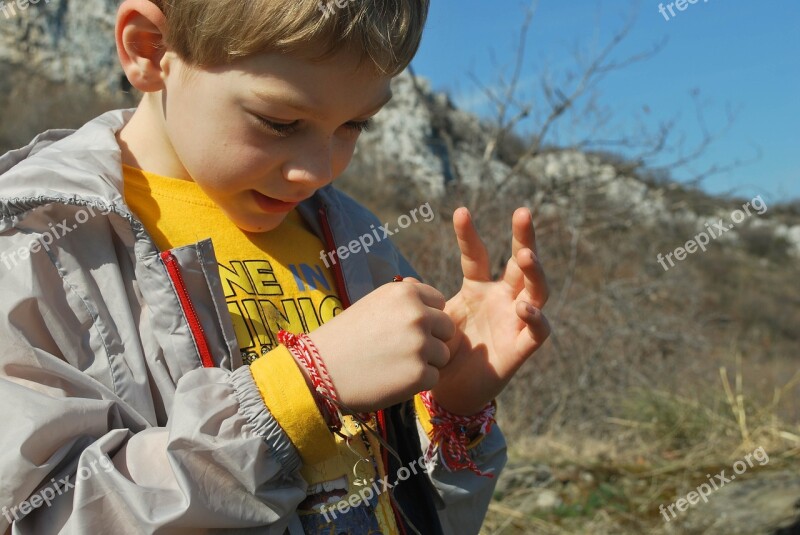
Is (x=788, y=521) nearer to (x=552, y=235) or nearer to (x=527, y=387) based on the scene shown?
(x=527, y=387)

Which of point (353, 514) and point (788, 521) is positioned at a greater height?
point (353, 514)

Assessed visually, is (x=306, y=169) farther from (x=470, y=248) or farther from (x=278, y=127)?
(x=470, y=248)

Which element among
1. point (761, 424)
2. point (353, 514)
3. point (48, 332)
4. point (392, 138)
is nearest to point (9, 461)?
point (48, 332)

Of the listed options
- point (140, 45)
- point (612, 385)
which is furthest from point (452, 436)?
point (612, 385)

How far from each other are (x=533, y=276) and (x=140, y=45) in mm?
763

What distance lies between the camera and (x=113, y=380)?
1.04 metres

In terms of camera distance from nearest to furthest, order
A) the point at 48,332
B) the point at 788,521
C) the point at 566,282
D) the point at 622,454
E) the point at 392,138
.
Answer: the point at 48,332 → the point at 788,521 → the point at 622,454 → the point at 566,282 → the point at 392,138

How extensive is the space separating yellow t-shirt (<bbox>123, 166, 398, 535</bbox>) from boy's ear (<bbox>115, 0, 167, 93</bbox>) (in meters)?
0.16

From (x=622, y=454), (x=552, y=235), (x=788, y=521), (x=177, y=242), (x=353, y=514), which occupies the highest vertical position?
(x=552, y=235)

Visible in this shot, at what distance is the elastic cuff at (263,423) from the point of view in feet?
3.28

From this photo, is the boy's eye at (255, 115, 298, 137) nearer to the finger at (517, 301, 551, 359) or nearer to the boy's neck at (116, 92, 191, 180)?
the boy's neck at (116, 92, 191, 180)

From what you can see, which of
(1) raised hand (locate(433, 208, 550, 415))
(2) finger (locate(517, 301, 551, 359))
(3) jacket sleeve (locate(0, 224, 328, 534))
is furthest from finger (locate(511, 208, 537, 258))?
(3) jacket sleeve (locate(0, 224, 328, 534))

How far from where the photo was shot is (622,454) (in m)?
3.93

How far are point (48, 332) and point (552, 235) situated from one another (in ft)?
21.2
